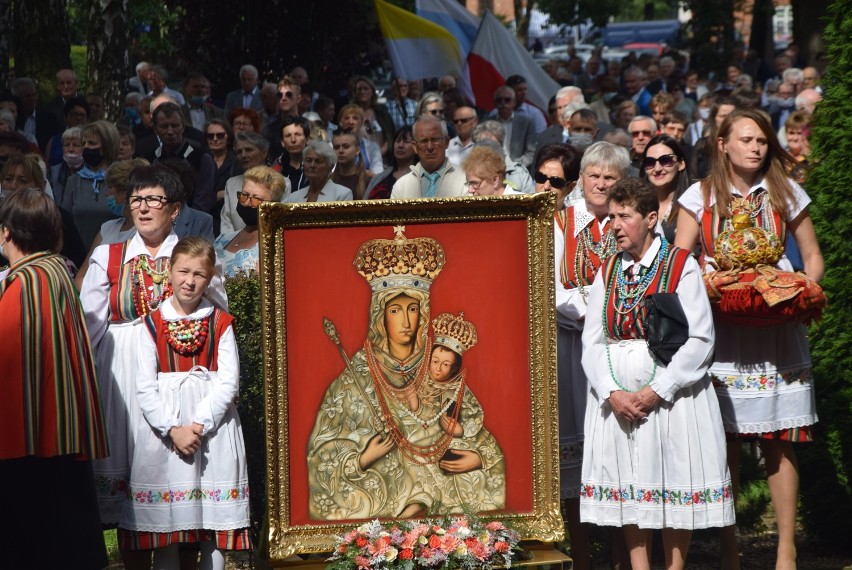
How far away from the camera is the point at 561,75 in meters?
21.9

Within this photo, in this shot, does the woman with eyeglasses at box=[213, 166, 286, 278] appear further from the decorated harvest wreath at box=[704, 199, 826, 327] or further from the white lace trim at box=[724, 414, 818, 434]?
the white lace trim at box=[724, 414, 818, 434]

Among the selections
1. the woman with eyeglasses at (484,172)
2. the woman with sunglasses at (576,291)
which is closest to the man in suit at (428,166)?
the woman with eyeglasses at (484,172)

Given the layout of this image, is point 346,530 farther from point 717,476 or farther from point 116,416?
point 717,476

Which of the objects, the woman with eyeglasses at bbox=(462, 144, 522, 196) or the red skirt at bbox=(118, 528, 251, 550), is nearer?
the red skirt at bbox=(118, 528, 251, 550)

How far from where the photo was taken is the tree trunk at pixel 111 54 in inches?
747

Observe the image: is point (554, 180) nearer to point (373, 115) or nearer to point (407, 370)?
point (407, 370)

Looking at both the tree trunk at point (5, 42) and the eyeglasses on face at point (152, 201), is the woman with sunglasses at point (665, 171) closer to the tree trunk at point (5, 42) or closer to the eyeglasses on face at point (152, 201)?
the eyeglasses on face at point (152, 201)

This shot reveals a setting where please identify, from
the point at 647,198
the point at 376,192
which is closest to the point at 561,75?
the point at 376,192

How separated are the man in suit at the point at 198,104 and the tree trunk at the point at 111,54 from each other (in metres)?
2.19

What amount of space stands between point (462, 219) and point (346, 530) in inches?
55.0

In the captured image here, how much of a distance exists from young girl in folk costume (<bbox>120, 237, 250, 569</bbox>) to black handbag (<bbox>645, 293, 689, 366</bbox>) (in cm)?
185

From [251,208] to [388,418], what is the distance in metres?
2.97

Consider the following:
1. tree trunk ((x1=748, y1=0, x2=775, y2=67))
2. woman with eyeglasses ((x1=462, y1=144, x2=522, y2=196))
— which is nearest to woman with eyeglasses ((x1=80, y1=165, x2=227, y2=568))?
woman with eyeglasses ((x1=462, y1=144, x2=522, y2=196))

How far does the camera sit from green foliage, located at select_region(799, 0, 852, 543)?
22.9 feet
